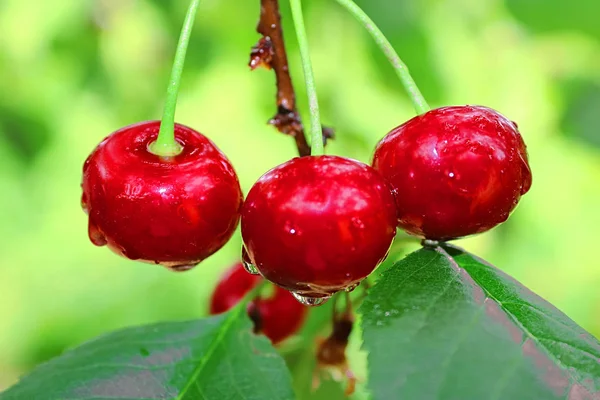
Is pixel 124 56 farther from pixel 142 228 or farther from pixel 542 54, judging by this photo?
pixel 142 228

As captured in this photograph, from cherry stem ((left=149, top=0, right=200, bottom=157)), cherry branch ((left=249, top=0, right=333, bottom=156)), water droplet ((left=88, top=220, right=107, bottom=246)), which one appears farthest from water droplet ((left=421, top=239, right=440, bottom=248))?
water droplet ((left=88, top=220, right=107, bottom=246))

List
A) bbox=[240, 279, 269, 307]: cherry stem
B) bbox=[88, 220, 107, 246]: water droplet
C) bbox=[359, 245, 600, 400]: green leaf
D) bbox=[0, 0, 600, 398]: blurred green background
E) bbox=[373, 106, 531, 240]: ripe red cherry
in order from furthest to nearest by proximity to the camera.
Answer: bbox=[0, 0, 600, 398]: blurred green background → bbox=[240, 279, 269, 307]: cherry stem → bbox=[88, 220, 107, 246]: water droplet → bbox=[373, 106, 531, 240]: ripe red cherry → bbox=[359, 245, 600, 400]: green leaf

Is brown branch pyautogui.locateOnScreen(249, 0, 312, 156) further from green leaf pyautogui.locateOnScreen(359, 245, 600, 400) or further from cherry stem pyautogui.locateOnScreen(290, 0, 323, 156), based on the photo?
green leaf pyautogui.locateOnScreen(359, 245, 600, 400)

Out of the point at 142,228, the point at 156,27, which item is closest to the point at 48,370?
the point at 142,228

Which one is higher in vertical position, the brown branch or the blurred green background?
the brown branch

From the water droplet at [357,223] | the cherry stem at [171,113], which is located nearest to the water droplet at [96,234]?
the cherry stem at [171,113]

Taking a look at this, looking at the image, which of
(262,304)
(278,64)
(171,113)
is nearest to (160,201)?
(171,113)

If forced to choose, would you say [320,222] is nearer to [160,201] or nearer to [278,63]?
[160,201]
